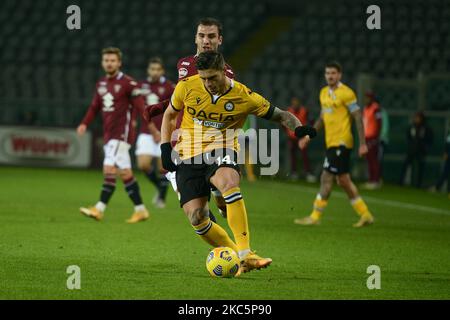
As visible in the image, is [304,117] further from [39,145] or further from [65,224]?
[65,224]

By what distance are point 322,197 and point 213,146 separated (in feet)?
15.6

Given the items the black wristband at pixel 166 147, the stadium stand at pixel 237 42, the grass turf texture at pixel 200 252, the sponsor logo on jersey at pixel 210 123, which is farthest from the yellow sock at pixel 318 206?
the stadium stand at pixel 237 42

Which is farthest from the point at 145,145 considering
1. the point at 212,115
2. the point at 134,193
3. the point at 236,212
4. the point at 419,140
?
the point at 419,140

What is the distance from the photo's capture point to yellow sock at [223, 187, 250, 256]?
25.8ft

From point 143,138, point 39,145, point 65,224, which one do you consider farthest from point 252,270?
point 39,145

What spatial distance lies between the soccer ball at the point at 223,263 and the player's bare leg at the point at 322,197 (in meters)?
4.73

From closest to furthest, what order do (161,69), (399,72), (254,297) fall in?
(254,297)
(161,69)
(399,72)

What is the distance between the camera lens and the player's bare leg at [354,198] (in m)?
12.5

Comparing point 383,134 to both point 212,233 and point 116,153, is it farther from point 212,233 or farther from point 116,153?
point 212,233

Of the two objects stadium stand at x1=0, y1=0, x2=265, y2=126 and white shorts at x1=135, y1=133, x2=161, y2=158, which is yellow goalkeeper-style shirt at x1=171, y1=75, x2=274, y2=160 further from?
stadium stand at x1=0, y1=0, x2=265, y2=126

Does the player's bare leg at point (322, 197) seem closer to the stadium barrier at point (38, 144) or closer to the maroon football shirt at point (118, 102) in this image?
the maroon football shirt at point (118, 102)

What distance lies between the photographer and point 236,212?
792 centimetres

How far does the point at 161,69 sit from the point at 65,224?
329cm

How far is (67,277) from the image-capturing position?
7.80 meters
